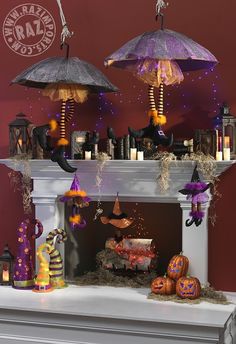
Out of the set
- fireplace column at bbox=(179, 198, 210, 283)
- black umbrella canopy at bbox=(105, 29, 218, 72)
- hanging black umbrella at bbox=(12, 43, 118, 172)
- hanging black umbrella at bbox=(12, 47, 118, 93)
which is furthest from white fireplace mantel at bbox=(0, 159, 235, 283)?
black umbrella canopy at bbox=(105, 29, 218, 72)

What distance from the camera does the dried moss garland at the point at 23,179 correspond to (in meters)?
4.45

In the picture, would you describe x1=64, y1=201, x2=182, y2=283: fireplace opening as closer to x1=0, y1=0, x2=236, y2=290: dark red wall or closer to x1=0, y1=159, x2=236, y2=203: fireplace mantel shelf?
x1=0, y1=159, x2=236, y2=203: fireplace mantel shelf

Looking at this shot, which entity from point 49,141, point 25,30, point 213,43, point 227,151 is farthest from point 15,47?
point 227,151

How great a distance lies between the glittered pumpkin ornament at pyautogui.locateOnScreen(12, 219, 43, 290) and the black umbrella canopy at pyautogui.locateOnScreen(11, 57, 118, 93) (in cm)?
100

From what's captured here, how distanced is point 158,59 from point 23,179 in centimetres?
145

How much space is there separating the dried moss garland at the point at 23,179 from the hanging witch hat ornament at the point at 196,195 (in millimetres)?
1096

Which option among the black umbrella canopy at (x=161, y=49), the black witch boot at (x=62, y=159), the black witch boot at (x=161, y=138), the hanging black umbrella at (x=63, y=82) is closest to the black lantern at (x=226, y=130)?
the black witch boot at (x=161, y=138)

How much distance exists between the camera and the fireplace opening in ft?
14.9

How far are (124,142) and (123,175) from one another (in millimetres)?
215

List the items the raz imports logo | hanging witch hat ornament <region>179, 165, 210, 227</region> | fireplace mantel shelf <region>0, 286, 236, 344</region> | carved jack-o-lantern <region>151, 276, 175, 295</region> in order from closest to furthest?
fireplace mantel shelf <region>0, 286, 236, 344</region> → hanging witch hat ornament <region>179, 165, 210, 227</region> → carved jack-o-lantern <region>151, 276, 175, 295</region> → the raz imports logo

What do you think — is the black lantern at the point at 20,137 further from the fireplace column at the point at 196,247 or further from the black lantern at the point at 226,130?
the black lantern at the point at 226,130

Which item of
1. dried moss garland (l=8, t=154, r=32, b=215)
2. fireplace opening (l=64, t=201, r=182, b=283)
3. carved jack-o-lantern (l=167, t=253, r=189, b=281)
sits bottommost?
carved jack-o-lantern (l=167, t=253, r=189, b=281)

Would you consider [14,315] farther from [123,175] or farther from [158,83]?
[158,83]

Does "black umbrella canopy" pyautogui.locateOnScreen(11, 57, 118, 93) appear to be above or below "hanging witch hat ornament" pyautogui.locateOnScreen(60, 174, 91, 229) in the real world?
above
